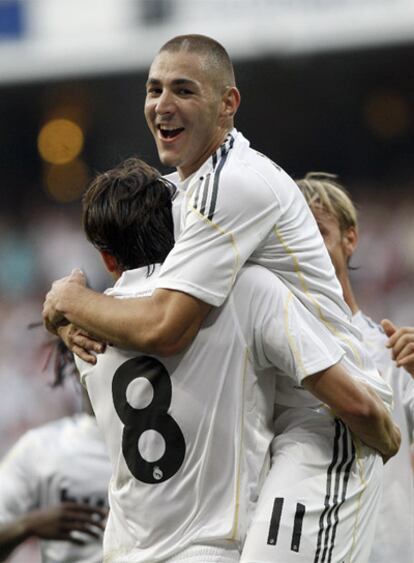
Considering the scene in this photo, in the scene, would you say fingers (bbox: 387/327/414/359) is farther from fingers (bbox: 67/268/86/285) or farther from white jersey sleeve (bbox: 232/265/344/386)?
fingers (bbox: 67/268/86/285)

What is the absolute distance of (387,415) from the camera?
342 cm

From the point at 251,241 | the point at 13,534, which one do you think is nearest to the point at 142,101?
the point at 13,534

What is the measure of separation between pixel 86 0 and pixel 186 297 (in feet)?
39.2

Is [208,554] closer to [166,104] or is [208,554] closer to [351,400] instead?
[351,400]

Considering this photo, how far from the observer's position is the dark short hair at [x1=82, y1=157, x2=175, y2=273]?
345cm

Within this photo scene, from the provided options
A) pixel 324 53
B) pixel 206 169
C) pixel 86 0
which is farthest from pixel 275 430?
pixel 86 0

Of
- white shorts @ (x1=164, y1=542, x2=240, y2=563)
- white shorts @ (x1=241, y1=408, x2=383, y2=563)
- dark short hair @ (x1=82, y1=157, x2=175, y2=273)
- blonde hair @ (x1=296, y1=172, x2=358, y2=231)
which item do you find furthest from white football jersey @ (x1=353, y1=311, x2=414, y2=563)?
dark short hair @ (x1=82, y1=157, x2=175, y2=273)

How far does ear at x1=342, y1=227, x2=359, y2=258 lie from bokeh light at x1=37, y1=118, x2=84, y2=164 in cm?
1067

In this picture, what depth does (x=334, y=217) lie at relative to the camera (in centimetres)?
475

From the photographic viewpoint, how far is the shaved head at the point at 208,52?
368cm

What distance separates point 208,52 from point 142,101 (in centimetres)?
1081

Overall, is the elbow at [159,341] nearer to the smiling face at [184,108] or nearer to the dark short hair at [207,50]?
the smiling face at [184,108]

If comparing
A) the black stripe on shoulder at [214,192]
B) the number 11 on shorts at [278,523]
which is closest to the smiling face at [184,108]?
the black stripe on shoulder at [214,192]

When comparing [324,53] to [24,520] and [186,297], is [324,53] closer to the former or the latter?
[24,520]
